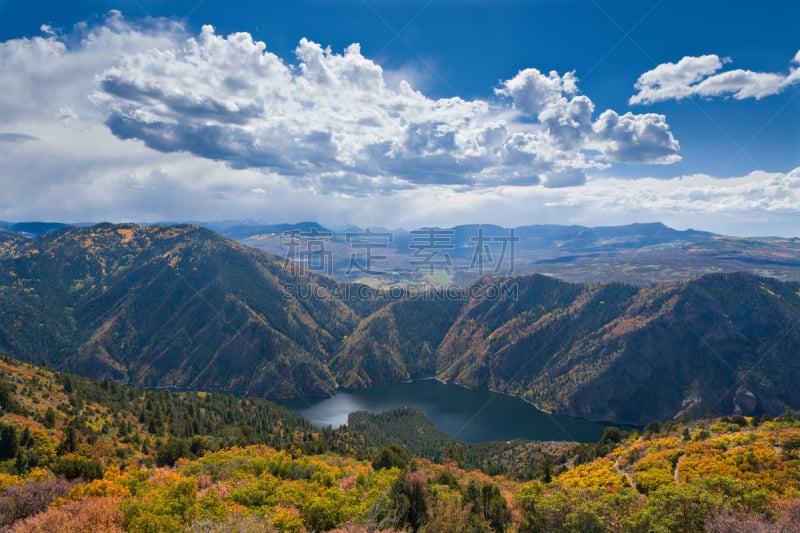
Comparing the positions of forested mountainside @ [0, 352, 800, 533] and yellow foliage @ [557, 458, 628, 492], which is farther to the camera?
yellow foliage @ [557, 458, 628, 492]

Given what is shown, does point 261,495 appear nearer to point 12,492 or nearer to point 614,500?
point 12,492

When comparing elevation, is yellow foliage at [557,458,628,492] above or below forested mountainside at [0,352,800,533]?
below

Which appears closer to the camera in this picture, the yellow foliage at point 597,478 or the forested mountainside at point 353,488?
the forested mountainside at point 353,488

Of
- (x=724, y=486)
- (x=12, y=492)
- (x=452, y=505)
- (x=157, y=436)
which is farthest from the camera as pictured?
(x=157, y=436)

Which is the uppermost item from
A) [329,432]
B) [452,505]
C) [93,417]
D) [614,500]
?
[614,500]

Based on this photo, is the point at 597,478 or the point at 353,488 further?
the point at 597,478

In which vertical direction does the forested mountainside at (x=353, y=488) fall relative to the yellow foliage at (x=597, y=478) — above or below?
above

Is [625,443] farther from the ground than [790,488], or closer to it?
closer to it

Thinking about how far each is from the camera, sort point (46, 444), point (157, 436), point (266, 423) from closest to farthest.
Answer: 1. point (46, 444)
2. point (157, 436)
3. point (266, 423)

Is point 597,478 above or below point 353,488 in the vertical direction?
below

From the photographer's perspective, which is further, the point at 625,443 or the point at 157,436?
the point at 157,436

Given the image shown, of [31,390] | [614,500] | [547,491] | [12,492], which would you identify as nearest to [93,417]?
[31,390]
